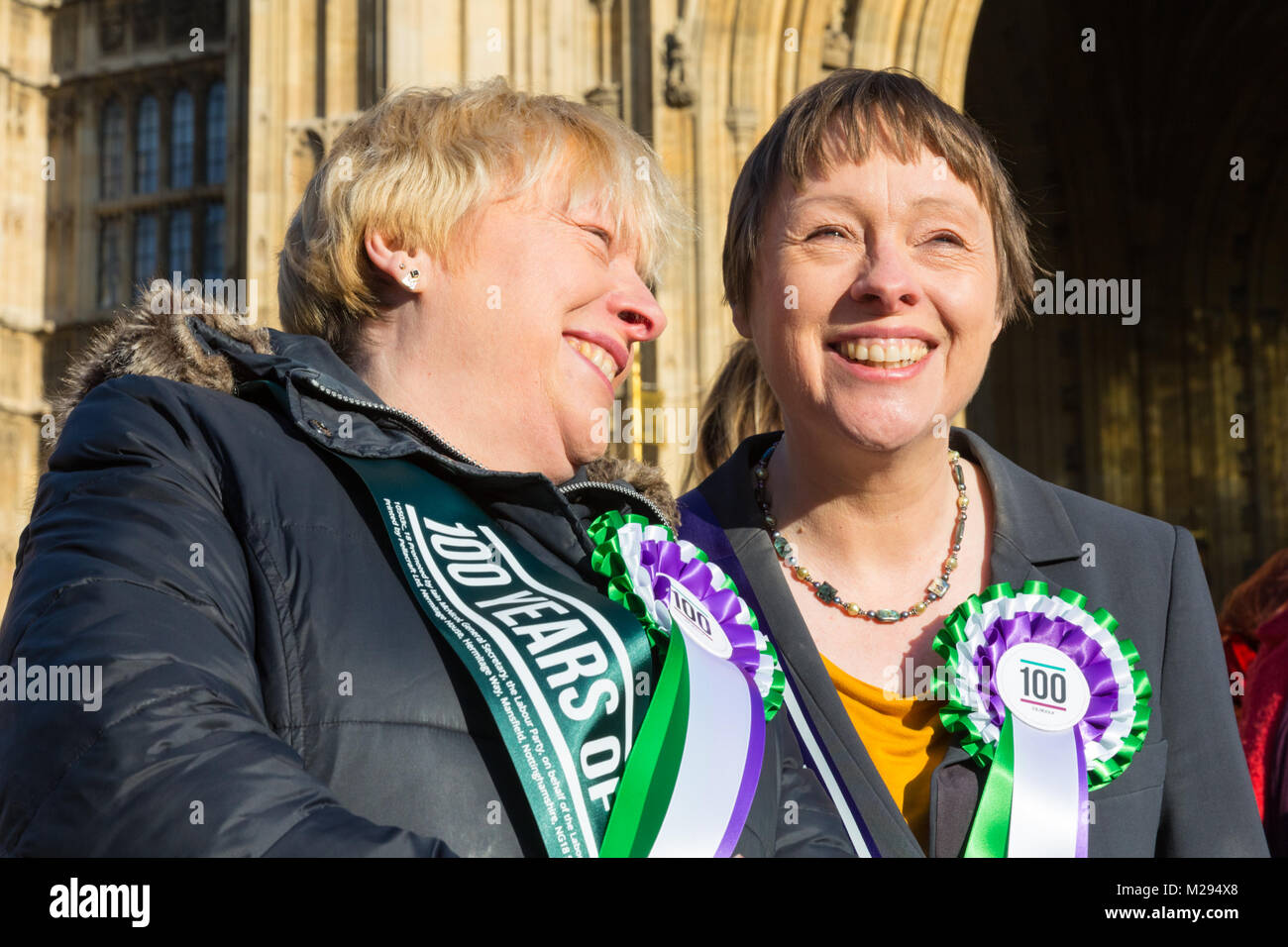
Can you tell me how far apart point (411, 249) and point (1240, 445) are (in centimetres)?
1581

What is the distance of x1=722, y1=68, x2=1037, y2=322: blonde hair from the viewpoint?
2021mm

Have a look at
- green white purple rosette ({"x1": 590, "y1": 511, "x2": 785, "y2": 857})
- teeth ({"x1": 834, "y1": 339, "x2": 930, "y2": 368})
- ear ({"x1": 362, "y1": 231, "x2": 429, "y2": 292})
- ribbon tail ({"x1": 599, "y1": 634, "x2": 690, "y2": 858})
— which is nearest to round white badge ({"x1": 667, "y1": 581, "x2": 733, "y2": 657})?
green white purple rosette ({"x1": 590, "y1": 511, "x2": 785, "y2": 857})

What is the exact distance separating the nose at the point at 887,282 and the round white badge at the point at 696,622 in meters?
0.44

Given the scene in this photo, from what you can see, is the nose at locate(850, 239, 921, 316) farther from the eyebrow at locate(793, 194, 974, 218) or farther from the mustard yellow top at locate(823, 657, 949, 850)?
the mustard yellow top at locate(823, 657, 949, 850)

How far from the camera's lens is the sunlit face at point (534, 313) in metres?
1.86

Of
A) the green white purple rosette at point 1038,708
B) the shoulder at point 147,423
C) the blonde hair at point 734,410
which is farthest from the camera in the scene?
the blonde hair at point 734,410

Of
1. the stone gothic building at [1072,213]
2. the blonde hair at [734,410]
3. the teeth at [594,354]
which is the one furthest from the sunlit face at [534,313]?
the stone gothic building at [1072,213]

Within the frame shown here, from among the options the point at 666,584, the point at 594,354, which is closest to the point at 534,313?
the point at 594,354

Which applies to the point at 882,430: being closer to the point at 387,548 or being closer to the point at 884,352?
the point at 884,352

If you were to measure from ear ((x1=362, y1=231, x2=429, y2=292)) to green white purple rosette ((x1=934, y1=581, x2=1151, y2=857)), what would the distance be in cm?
80

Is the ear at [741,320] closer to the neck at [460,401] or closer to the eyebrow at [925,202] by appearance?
the eyebrow at [925,202]

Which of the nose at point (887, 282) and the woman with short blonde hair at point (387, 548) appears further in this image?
the nose at point (887, 282)

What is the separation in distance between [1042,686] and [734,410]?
1.35 metres
